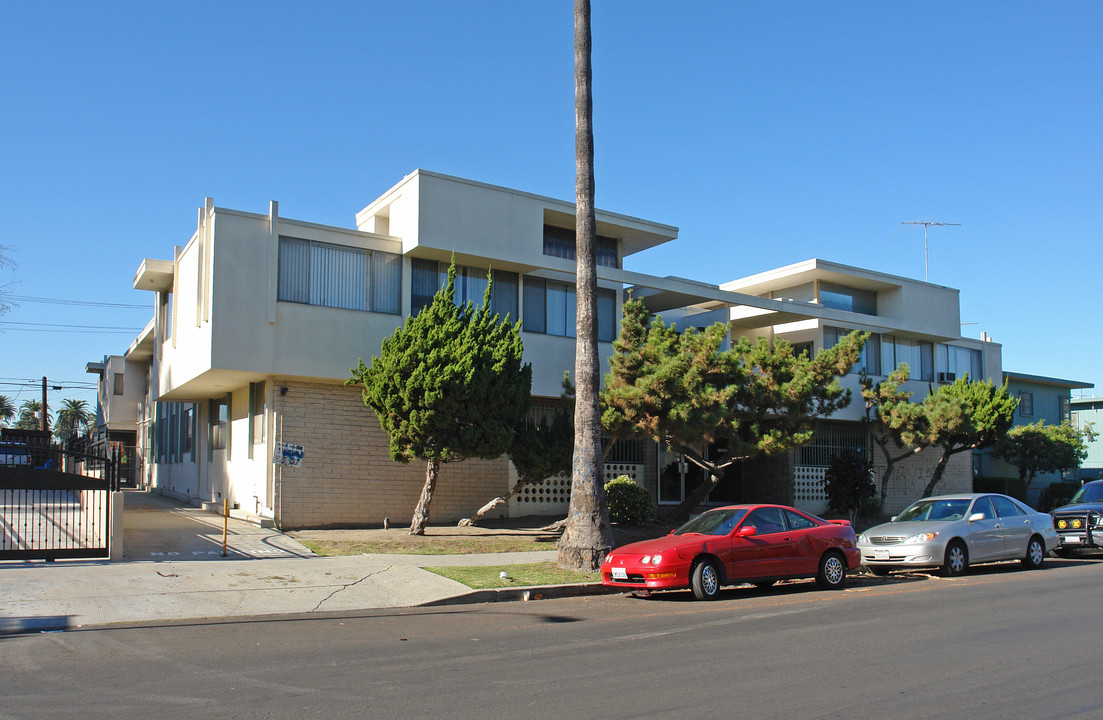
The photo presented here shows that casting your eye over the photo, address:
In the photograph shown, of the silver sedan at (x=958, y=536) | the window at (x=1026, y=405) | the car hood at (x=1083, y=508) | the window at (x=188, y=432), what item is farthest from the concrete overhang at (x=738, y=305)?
the window at (x=188, y=432)

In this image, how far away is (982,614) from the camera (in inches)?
422

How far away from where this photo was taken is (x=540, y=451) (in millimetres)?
19000

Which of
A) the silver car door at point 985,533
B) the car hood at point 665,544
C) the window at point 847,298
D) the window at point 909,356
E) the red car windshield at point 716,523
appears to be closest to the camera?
the car hood at point 665,544

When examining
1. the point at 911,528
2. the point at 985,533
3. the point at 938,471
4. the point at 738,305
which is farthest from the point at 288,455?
the point at 938,471

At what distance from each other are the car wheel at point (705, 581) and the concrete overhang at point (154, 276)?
19607 mm

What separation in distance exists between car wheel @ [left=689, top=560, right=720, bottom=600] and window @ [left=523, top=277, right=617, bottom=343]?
11014 millimetres

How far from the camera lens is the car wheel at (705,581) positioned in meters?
12.5

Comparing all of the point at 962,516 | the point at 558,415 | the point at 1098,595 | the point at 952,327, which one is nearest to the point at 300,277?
the point at 558,415

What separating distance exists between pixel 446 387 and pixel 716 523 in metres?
6.39

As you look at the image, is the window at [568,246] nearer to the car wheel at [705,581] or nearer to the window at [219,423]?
the window at [219,423]

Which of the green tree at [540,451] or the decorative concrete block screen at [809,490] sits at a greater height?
the green tree at [540,451]

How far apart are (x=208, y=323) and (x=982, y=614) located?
15.7 m

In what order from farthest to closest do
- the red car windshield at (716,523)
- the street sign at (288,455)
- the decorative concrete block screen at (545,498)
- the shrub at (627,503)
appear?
the decorative concrete block screen at (545,498)
the shrub at (627,503)
the street sign at (288,455)
the red car windshield at (716,523)

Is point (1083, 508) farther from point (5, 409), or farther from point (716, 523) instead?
point (5, 409)
